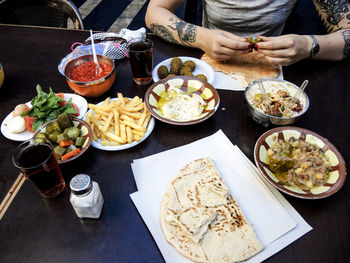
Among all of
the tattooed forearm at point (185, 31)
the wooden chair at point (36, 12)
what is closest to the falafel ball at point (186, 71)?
the tattooed forearm at point (185, 31)

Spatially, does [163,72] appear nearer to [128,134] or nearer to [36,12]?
[128,134]

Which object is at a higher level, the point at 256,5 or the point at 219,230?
the point at 256,5

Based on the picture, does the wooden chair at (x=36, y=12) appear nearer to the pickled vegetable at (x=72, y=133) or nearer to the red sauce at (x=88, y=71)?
the red sauce at (x=88, y=71)

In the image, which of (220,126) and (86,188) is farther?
(220,126)

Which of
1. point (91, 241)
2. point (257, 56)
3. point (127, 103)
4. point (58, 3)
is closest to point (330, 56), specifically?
point (257, 56)

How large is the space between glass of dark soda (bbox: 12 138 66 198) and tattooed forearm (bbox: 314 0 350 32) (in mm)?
2812

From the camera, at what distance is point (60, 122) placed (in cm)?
148

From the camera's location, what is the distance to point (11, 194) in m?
1.32

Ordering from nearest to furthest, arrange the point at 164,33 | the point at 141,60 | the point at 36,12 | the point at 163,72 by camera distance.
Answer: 1. the point at 141,60
2. the point at 163,72
3. the point at 164,33
4. the point at 36,12

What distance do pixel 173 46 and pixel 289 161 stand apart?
5.25 ft

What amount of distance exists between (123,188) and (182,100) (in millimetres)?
768

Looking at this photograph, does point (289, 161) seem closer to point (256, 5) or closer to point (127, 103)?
point (127, 103)

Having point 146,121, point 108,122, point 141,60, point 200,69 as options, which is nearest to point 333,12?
point 200,69

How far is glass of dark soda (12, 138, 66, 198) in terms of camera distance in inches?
47.3
